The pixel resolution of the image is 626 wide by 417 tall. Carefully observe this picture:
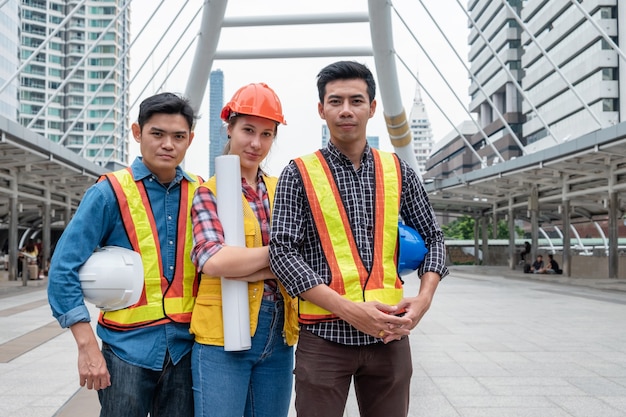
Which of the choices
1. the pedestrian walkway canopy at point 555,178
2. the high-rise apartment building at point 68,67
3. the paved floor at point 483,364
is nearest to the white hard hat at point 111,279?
the paved floor at point 483,364

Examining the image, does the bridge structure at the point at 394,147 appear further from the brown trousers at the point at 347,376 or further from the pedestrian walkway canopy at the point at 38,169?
the brown trousers at the point at 347,376

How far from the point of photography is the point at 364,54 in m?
19.4

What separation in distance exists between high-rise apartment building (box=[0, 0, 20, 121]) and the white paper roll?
203 ft

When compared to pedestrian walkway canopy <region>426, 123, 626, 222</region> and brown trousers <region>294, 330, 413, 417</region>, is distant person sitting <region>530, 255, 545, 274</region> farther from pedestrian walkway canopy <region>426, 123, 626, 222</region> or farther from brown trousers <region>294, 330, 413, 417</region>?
brown trousers <region>294, 330, 413, 417</region>

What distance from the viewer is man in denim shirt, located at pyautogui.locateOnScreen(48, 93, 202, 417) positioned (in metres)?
2.19

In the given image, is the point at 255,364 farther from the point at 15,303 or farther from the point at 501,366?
the point at 15,303

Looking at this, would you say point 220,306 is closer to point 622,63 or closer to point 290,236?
point 290,236

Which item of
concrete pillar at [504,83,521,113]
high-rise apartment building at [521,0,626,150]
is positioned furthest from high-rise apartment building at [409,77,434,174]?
high-rise apartment building at [521,0,626,150]

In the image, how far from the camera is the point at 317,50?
65.7 feet

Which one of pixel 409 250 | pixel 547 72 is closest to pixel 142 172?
pixel 409 250

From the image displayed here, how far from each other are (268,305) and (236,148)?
2.01 ft

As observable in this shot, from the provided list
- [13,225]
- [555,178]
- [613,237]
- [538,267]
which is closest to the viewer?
A: [13,225]

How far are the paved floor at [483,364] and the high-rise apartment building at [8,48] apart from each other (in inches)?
2170

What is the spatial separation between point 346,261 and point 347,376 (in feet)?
1.34
